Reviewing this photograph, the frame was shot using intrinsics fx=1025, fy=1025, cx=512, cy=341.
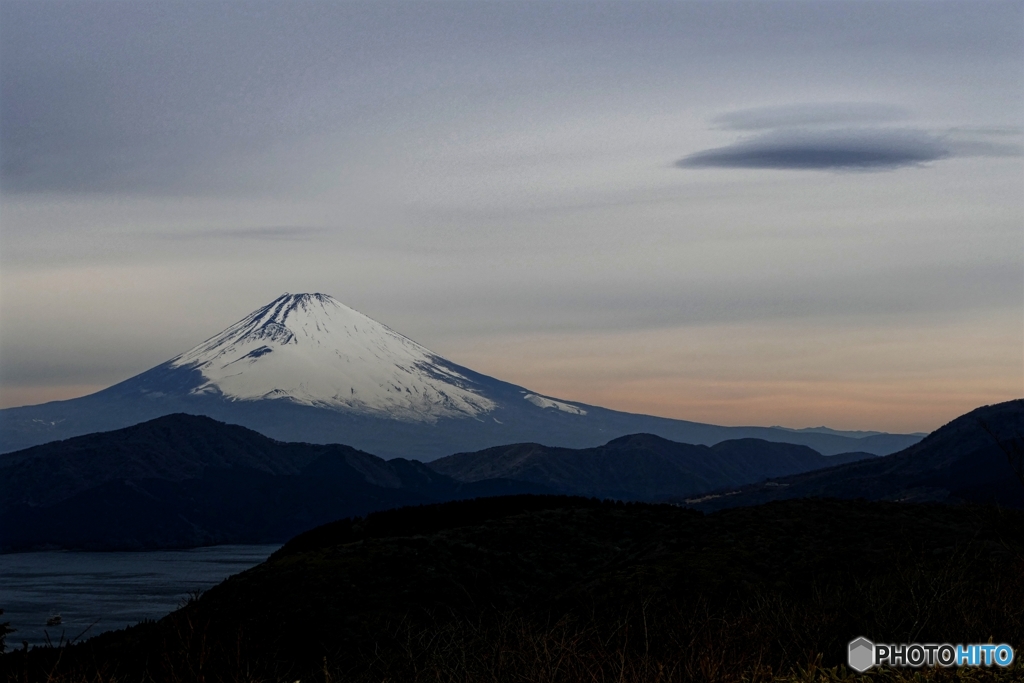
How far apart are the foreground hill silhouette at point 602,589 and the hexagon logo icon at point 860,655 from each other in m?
0.56

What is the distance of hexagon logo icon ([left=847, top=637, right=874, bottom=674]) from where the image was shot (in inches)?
452

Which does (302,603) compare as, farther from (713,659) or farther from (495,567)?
(713,659)

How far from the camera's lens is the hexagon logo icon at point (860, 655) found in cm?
1147

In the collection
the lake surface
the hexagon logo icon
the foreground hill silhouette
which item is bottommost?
the lake surface

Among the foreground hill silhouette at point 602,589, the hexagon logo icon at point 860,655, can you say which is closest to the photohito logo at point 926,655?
the hexagon logo icon at point 860,655

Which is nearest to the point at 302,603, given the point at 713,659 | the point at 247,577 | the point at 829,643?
the point at 247,577

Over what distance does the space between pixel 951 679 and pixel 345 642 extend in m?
25.3

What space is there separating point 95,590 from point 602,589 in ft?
368

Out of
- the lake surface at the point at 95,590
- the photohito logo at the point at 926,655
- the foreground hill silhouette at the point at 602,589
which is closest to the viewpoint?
the photohito logo at the point at 926,655

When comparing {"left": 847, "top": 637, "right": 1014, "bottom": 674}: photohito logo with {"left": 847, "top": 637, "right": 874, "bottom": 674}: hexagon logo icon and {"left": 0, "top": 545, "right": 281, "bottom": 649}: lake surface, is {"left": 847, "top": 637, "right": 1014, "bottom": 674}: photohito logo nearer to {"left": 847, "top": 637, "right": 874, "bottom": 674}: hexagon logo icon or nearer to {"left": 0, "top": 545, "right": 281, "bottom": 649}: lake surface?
{"left": 847, "top": 637, "right": 874, "bottom": 674}: hexagon logo icon

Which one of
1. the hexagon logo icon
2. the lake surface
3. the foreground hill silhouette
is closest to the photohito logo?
the hexagon logo icon

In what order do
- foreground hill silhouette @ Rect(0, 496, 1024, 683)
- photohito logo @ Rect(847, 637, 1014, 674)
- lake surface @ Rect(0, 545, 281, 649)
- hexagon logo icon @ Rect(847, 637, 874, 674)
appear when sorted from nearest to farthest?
1. photohito logo @ Rect(847, 637, 1014, 674)
2. hexagon logo icon @ Rect(847, 637, 874, 674)
3. foreground hill silhouette @ Rect(0, 496, 1024, 683)
4. lake surface @ Rect(0, 545, 281, 649)

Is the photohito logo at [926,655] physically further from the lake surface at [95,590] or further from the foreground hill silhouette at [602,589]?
the lake surface at [95,590]

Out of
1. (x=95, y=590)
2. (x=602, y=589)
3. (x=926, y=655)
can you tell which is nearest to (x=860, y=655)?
(x=926, y=655)
